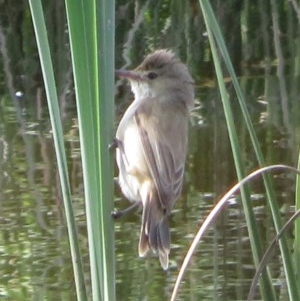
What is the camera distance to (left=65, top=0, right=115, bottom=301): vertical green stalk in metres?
2.70

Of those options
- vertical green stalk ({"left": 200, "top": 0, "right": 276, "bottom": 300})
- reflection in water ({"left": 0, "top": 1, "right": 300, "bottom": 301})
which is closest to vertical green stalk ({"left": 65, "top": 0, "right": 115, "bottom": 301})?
vertical green stalk ({"left": 200, "top": 0, "right": 276, "bottom": 300})

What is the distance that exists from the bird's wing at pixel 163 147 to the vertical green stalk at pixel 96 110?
103 centimetres

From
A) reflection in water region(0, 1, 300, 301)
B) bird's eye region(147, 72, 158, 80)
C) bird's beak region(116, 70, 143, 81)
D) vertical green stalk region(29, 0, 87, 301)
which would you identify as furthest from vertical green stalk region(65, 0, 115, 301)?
reflection in water region(0, 1, 300, 301)

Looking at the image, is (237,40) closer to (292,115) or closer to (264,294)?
(292,115)

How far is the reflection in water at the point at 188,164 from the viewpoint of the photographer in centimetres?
559

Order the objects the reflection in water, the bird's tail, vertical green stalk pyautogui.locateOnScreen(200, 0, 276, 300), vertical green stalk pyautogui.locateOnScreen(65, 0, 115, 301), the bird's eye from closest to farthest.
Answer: vertical green stalk pyautogui.locateOnScreen(65, 0, 115, 301) < vertical green stalk pyautogui.locateOnScreen(200, 0, 276, 300) < the bird's tail < the bird's eye < the reflection in water

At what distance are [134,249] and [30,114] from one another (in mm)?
2572

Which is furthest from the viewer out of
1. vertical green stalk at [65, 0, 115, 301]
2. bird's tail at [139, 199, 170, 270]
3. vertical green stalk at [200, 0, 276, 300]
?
bird's tail at [139, 199, 170, 270]

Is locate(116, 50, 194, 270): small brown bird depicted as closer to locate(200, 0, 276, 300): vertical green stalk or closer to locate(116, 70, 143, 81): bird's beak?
locate(116, 70, 143, 81): bird's beak

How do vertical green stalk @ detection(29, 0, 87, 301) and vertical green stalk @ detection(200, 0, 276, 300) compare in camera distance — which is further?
vertical green stalk @ detection(200, 0, 276, 300)

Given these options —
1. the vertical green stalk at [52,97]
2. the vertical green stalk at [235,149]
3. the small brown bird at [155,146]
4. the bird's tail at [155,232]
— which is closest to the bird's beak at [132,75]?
the small brown bird at [155,146]

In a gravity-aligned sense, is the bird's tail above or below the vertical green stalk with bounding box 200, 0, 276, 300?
below

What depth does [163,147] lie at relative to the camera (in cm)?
405

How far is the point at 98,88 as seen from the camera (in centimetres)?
273
